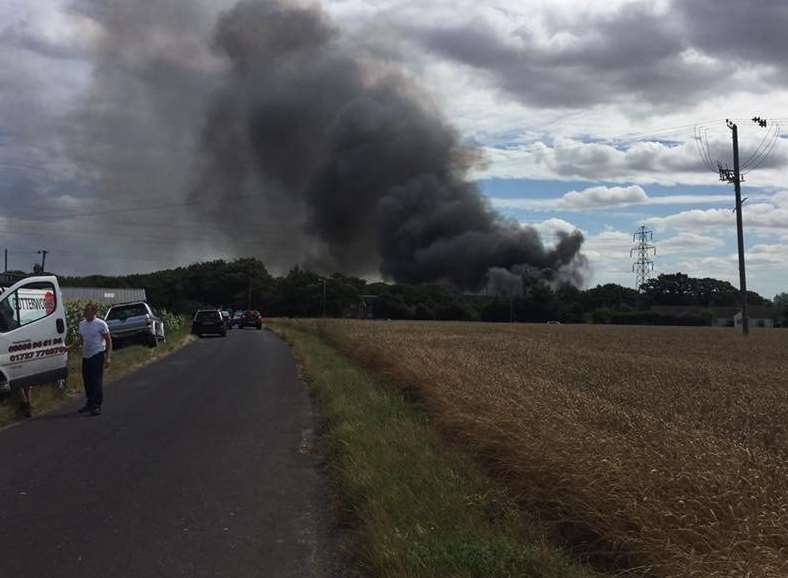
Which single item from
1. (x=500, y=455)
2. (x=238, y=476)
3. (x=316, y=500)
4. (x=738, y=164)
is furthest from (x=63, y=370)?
(x=738, y=164)

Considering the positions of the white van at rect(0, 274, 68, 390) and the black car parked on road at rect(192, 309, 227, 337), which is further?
the black car parked on road at rect(192, 309, 227, 337)

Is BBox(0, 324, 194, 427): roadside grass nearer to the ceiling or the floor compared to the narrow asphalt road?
nearer to the ceiling

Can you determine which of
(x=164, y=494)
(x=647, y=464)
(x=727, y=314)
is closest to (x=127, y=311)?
(x=164, y=494)

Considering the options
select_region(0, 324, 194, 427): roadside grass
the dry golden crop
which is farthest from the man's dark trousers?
the dry golden crop

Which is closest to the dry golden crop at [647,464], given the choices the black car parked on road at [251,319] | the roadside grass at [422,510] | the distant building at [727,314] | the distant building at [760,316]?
the roadside grass at [422,510]

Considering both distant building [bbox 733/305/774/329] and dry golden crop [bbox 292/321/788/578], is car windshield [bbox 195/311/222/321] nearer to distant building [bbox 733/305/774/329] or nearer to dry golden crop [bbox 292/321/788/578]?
dry golden crop [bbox 292/321/788/578]

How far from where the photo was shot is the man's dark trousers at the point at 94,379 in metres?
11.2

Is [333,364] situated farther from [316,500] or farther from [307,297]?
[307,297]

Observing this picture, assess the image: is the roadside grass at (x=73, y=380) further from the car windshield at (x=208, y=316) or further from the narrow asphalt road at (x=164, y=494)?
the car windshield at (x=208, y=316)

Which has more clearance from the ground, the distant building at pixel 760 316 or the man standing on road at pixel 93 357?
the man standing on road at pixel 93 357

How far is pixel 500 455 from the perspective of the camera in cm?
674

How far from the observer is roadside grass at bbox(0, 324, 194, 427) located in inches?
431

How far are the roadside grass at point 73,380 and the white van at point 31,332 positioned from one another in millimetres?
459

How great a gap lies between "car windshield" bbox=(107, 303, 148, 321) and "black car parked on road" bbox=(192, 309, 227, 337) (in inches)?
571
